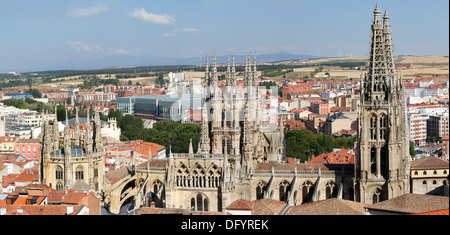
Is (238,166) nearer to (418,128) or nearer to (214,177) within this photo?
(214,177)

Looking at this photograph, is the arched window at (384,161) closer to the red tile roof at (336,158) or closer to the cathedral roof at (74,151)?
the cathedral roof at (74,151)

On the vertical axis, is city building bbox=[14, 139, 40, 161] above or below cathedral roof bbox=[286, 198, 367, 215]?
below

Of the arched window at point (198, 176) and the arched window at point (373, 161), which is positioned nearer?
the arched window at point (373, 161)

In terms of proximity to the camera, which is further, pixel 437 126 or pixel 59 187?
pixel 437 126

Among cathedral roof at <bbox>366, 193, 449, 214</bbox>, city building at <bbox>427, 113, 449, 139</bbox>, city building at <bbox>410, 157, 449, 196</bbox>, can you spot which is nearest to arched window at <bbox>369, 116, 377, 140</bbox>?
city building at <bbox>410, 157, 449, 196</bbox>

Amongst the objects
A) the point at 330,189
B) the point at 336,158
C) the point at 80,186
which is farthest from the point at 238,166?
the point at 336,158

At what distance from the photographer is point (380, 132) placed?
37750 mm

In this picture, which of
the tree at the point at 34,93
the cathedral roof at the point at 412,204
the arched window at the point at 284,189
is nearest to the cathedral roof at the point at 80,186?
the arched window at the point at 284,189

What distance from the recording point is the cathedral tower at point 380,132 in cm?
3726

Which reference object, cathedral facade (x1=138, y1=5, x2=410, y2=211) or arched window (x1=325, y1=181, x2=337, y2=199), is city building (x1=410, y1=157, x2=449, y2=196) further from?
arched window (x1=325, y1=181, x2=337, y2=199)

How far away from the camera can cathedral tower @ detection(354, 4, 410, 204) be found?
1467 inches
